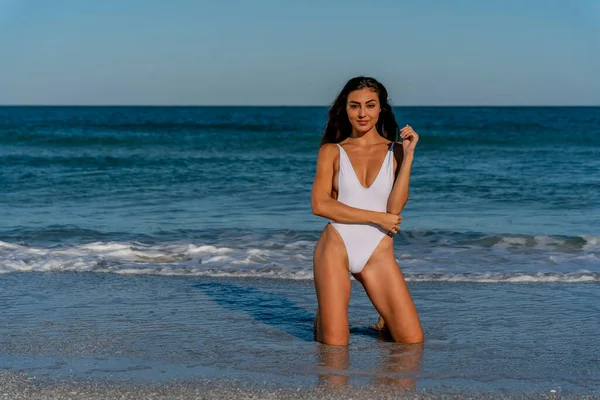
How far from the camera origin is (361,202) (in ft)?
16.8

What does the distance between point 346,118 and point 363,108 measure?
205 mm

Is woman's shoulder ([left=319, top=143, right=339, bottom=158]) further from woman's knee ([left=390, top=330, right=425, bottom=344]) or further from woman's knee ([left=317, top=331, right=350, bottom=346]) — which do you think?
woman's knee ([left=390, top=330, right=425, bottom=344])

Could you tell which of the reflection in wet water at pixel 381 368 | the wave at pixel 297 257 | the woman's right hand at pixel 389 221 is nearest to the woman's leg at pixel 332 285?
the reflection in wet water at pixel 381 368

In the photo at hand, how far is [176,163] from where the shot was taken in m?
23.8

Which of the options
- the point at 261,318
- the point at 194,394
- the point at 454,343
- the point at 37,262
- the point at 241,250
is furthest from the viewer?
the point at 241,250

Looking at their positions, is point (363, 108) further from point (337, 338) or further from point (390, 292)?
point (337, 338)

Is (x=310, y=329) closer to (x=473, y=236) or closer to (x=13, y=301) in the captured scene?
(x=13, y=301)

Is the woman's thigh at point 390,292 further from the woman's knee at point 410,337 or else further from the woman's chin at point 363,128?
the woman's chin at point 363,128

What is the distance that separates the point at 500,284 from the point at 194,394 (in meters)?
4.06

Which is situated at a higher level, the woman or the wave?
the woman

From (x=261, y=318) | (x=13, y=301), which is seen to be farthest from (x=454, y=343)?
(x=13, y=301)

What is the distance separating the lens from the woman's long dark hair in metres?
5.25

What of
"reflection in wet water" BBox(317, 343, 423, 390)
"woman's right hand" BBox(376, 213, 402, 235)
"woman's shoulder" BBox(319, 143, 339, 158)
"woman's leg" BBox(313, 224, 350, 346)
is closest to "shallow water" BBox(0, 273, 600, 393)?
"reflection in wet water" BBox(317, 343, 423, 390)

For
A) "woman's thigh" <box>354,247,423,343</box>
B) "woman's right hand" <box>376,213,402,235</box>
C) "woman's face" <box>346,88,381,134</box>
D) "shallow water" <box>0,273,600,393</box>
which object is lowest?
"shallow water" <box>0,273,600,393</box>
